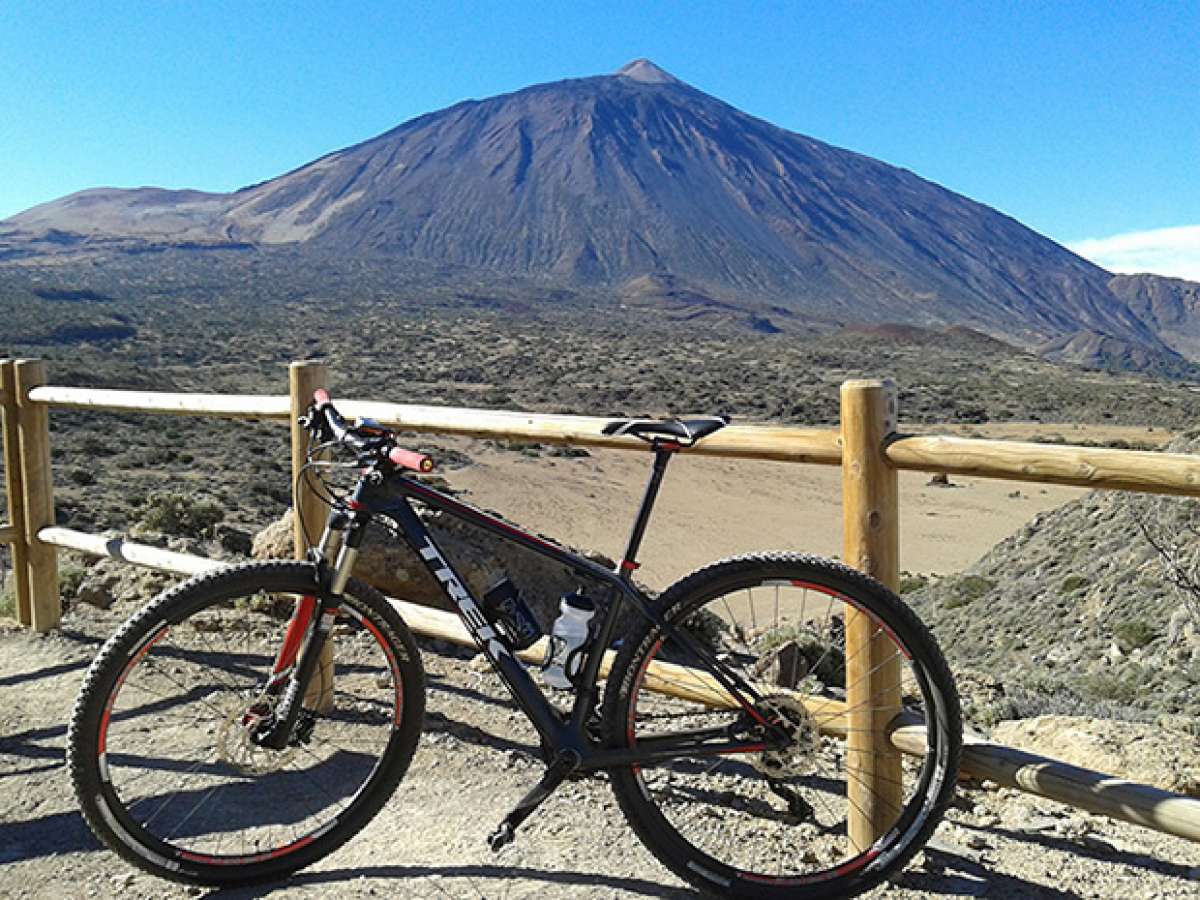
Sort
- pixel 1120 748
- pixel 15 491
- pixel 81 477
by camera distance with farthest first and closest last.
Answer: pixel 81 477 → pixel 15 491 → pixel 1120 748

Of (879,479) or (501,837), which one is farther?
(879,479)

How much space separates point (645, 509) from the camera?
297 centimetres

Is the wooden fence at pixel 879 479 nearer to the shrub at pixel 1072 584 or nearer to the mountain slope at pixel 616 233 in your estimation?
the shrub at pixel 1072 584

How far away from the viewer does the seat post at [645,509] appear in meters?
2.94

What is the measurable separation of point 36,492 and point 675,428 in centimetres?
395

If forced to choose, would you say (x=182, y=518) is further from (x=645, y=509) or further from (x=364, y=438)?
(x=645, y=509)

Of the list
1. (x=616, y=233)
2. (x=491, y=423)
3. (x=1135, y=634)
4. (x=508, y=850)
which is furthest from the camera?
(x=616, y=233)

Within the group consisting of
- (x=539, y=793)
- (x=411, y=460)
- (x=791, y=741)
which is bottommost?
(x=539, y=793)

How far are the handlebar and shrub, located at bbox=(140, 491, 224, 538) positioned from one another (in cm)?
826

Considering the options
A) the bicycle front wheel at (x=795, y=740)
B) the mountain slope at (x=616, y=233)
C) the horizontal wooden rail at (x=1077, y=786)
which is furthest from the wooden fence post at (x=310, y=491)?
the mountain slope at (x=616, y=233)

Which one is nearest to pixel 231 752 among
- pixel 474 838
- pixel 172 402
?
pixel 474 838

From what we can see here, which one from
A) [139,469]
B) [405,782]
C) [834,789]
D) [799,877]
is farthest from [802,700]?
[139,469]

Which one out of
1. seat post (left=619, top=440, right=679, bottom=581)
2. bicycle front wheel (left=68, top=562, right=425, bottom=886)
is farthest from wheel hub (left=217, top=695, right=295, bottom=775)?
seat post (left=619, top=440, right=679, bottom=581)

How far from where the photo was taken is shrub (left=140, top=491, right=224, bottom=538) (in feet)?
35.6
